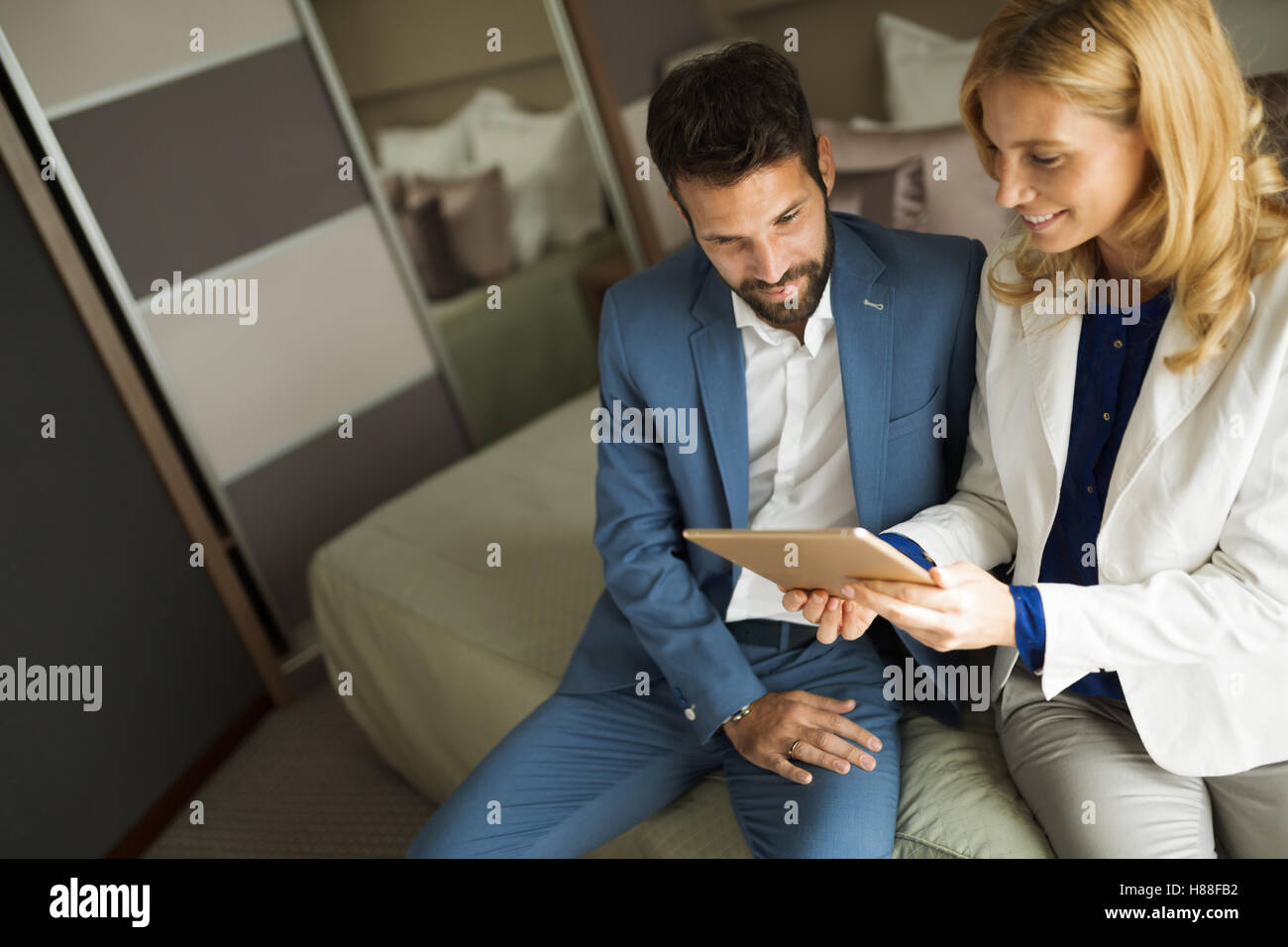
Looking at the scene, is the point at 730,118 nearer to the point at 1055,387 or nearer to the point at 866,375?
→ the point at 866,375

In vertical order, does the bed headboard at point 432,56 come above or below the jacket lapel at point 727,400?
above

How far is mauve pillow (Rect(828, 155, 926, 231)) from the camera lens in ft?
7.61

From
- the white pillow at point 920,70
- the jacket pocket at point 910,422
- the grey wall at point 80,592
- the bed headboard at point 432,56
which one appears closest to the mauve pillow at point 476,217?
the bed headboard at point 432,56

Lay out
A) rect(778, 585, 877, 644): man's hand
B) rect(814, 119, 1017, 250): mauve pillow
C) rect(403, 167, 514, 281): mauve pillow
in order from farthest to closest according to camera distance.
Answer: rect(403, 167, 514, 281): mauve pillow → rect(814, 119, 1017, 250): mauve pillow → rect(778, 585, 877, 644): man's hand

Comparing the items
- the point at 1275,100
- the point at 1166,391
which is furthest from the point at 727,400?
the point at 1275,100

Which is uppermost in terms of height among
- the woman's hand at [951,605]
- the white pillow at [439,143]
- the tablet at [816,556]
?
the white pillow at [439,143]

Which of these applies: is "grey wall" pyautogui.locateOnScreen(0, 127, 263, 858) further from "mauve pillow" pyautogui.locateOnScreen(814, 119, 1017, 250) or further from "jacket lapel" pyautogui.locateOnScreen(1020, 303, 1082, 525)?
"jacket lapel" pyautogui.locateOnScreen(1020, 303, 1082, 525)

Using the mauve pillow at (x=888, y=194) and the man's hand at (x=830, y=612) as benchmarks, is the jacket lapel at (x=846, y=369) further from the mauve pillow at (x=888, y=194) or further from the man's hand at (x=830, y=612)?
the mauve pillow at (x=888, y=194)

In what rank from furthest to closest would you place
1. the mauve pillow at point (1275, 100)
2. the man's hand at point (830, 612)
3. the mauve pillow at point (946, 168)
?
the mauve pillow at point (946, 168) < the mauve pillow at point (1275, 100) < the man's hand at point (830, 612)

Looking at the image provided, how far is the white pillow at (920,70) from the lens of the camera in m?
2.58

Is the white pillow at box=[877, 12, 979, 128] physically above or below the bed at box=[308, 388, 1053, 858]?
above

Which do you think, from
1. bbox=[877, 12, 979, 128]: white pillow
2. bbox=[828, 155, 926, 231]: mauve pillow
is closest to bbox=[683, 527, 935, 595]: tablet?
bbox=[828, 155, 926, 231]: mauve pillow

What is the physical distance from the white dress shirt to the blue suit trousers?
0.11 m

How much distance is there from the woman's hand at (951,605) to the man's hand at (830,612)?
0.08m
